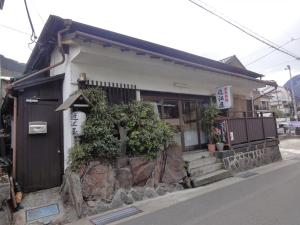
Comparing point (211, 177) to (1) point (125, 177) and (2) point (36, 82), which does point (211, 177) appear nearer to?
(1) point (125, 177)

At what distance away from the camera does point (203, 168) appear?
7379mm

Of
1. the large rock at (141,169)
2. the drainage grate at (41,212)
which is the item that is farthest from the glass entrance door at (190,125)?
the drainage grate at (41,212)

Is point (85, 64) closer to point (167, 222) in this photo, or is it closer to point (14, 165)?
point (14, 165)

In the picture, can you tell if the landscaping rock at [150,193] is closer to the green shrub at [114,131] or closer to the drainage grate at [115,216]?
the drainage grate at [115,216]

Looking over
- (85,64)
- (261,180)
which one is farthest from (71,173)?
(261,180)

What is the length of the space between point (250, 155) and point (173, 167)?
4441 millimetres

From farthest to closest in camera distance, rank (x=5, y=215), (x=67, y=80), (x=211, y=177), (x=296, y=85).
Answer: (x=296, y=85)
(x=211, y=177)
(x=67, y=80)
(x=5, y=215)

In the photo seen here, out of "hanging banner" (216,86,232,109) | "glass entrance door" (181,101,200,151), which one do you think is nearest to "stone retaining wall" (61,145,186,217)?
"glass entrance door" (181,101,200,151)

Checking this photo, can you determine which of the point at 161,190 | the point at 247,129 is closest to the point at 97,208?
the point at 161,190

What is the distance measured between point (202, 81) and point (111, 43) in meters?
5.17

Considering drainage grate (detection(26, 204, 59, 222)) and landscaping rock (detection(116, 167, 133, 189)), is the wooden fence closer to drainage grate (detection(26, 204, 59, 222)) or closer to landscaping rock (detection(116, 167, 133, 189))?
landscaping rock (detection(116, 167, 133, 189))

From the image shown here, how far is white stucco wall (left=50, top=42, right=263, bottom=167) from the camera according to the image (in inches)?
234

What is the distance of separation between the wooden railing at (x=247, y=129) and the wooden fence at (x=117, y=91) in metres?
3.78

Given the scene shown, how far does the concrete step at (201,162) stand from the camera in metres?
7.30
